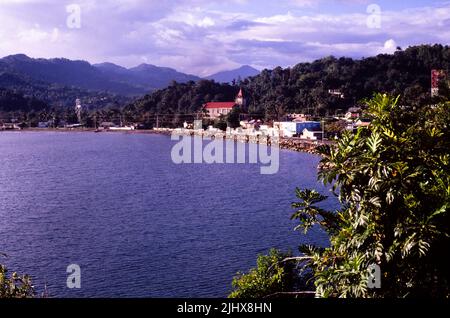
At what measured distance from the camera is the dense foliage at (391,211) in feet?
16.7

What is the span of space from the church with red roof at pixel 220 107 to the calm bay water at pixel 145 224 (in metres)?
57.9

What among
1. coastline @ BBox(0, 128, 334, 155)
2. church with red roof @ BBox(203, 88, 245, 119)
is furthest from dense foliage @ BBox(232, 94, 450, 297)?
church with red roof @ BBox(203, 88, 245, 119)

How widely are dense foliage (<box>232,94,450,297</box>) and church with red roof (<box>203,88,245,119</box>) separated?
103866mm

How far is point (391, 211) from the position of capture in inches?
211

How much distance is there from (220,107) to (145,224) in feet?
281

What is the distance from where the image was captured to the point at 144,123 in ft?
375

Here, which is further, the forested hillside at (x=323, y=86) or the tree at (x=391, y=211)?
the forested hillside at (x=323, y=86)

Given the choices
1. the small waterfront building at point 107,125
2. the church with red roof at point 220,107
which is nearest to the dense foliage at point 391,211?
the church with red roof at point 220,107

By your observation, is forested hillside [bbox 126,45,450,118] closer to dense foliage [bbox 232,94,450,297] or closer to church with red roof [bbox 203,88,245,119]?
church with red roof [bbox 203,88,245,119]

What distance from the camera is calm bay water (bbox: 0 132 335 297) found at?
19.4 metres

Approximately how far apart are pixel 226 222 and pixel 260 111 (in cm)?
7483

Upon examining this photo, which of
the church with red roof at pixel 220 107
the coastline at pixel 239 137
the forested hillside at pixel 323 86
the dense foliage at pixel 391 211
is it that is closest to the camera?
the dense foliage at pixel 391 211

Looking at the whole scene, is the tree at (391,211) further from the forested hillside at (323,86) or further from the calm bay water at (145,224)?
the forested hillside at (323,86)

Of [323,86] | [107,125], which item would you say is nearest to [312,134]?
[323,86]
